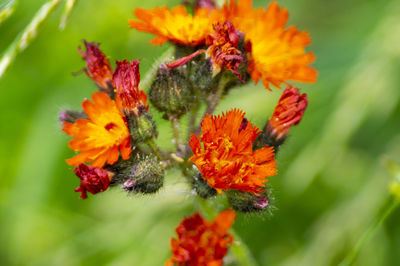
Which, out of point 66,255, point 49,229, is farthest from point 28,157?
point 66,255

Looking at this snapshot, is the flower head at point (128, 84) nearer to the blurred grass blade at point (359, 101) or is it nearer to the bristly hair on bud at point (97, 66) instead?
the bristly hair on bud at point (97, 66)

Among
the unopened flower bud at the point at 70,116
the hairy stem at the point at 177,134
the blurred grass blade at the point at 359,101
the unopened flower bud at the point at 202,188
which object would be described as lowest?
the blurred grass blade at the point at 359,101

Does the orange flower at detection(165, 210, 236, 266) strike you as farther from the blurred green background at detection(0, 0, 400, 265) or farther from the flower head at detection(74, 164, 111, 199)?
the blurred green background at detection(0, 0, 400, 265)

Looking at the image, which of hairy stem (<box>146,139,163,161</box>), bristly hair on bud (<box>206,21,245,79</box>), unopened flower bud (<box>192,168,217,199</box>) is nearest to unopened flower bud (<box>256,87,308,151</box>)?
bristly hair on bud (<box>206,21,245,79</box>)

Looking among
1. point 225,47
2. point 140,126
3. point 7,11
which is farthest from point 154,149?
point 7,11

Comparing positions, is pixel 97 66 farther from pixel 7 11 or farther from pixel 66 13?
pixel 7 11

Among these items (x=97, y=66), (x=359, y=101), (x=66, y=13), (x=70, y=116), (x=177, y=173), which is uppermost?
(x=66, y=13)

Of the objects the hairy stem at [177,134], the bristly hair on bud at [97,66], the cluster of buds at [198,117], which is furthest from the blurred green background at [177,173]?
the cluster of buds at [198,117]

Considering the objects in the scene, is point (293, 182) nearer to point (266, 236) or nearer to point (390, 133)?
point (266, 236)

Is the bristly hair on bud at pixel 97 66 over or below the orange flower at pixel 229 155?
over
